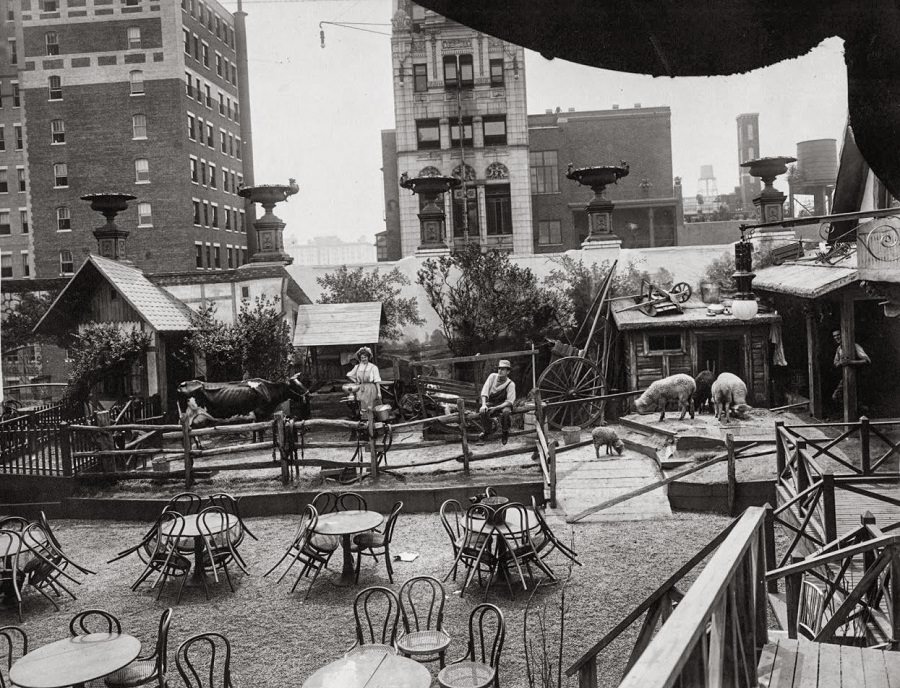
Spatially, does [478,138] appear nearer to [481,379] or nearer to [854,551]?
[481,379]

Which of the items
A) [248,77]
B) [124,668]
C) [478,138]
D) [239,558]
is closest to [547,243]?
[478,138]

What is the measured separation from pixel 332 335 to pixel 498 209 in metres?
21.0

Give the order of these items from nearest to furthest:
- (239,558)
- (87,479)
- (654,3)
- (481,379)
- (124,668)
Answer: (654,3), (124,668), (239,558), (87,479), (481,379)

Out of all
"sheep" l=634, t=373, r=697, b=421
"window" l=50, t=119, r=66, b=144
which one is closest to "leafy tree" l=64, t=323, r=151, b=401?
"sheep" l=634, t=373, r=697, b=421

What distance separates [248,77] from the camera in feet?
130

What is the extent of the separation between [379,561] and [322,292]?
14.1 m

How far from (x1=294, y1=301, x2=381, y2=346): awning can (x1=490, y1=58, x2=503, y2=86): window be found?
19614 millimetres

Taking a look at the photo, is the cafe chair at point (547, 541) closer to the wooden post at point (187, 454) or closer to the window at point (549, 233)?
the wooden post at point (187, 454)

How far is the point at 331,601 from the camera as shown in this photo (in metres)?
9.61

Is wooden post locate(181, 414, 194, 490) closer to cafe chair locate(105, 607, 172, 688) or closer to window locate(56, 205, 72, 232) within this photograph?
cafe chair locate(105, 607, 172, 688)

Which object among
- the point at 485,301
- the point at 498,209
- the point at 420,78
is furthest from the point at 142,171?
the point at 485,301

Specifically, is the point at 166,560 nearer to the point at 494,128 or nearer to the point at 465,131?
the point at 465,131

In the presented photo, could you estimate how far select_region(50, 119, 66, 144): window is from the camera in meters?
39.5

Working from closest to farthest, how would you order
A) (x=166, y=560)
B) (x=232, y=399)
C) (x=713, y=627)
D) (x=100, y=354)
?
(x=713, y=627) < (x=166, y=560) < (x=232, y=399) < (x=100, y=354)
